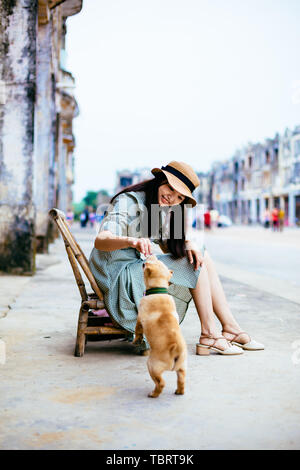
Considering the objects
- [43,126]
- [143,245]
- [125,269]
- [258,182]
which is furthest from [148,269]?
[258,182]

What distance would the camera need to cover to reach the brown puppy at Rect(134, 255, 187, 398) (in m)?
2.81

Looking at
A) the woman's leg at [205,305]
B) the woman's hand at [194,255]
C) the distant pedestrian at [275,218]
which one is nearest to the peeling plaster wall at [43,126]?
the woman's leg at [205,305]

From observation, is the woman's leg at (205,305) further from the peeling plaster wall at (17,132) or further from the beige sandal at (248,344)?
the peeling plaster wall at (17,132)

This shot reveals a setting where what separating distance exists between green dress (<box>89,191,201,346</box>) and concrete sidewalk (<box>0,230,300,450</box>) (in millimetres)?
352

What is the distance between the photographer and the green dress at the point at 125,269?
3.59 meters

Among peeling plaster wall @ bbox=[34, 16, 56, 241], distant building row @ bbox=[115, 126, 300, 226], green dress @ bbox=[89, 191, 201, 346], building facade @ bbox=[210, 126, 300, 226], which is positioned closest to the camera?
green dress @ bbox=[89, 191, 201, 346]

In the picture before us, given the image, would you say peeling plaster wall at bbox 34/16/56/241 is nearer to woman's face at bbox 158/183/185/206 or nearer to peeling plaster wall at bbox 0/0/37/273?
peeling plaster wall at bbox 0/0/37/273

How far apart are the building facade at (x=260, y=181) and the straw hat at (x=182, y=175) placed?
5773 centimetres

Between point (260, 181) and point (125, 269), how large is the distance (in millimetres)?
75114

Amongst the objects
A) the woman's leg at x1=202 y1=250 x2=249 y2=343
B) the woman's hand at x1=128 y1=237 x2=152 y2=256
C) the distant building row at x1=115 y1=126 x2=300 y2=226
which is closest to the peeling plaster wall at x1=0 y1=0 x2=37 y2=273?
the woman's leg at x1=202 y1=250 x2=249 y2=343

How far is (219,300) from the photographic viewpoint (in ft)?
12.9

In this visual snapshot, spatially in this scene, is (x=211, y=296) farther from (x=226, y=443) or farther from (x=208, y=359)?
(x=226, y=443)

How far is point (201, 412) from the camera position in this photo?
8.63 feet
